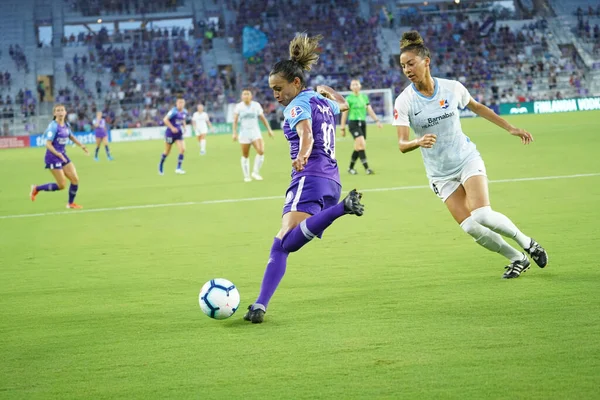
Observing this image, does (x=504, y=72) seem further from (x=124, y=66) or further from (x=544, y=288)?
(x=544, y=288)

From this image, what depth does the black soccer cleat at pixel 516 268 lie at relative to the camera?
7543mm

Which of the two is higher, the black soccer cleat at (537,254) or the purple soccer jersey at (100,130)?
the purple soccer jersey at (100,130)

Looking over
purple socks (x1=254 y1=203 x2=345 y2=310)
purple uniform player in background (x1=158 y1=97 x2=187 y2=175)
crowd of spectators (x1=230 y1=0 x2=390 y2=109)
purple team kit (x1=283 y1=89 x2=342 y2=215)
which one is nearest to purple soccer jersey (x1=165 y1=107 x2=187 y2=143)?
purple uniform player in background (x1=158 y1=97 x2=187 y2=175)

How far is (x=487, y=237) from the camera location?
762 cm

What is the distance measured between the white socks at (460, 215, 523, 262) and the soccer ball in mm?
2373

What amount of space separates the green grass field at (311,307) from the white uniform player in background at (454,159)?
14.7 inches

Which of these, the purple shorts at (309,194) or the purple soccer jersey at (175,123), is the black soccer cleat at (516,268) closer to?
the purple shorts at (309,194)

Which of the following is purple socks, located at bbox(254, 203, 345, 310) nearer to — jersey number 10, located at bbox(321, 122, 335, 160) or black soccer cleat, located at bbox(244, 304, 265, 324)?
black soccer cleat, located at bbox(244, 304, 265, 324)

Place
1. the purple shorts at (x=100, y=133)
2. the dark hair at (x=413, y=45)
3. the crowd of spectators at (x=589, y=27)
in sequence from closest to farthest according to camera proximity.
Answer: the dark hair at (x=413, y=45) → the purple shorts at (x=100, y=133) → the crowd of spectators at (x=589, y=27)

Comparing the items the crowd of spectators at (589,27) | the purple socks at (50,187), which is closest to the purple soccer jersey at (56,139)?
the purple socks at (50,187)

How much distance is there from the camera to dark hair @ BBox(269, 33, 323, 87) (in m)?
6.76

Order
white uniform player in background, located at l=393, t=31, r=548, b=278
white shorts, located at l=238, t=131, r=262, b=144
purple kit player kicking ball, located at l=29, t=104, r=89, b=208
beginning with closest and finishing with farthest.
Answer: white uniform player in background, located at l=393, t=31, r=548, b=278, purple kit player kicking ball, located at l=29, t=104, r=89, b=208, white shorts, located at l=238, t=131, r=262, b=144

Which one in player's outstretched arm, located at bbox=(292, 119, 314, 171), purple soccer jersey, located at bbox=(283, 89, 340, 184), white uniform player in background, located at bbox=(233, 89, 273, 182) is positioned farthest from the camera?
white uniform player in background, located at bbox=(233, 89, 273, 182)

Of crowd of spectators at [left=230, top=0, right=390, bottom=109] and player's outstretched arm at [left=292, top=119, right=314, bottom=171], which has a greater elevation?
crowd of spectators at [left=230, top=0, right=390, bottom=109]
